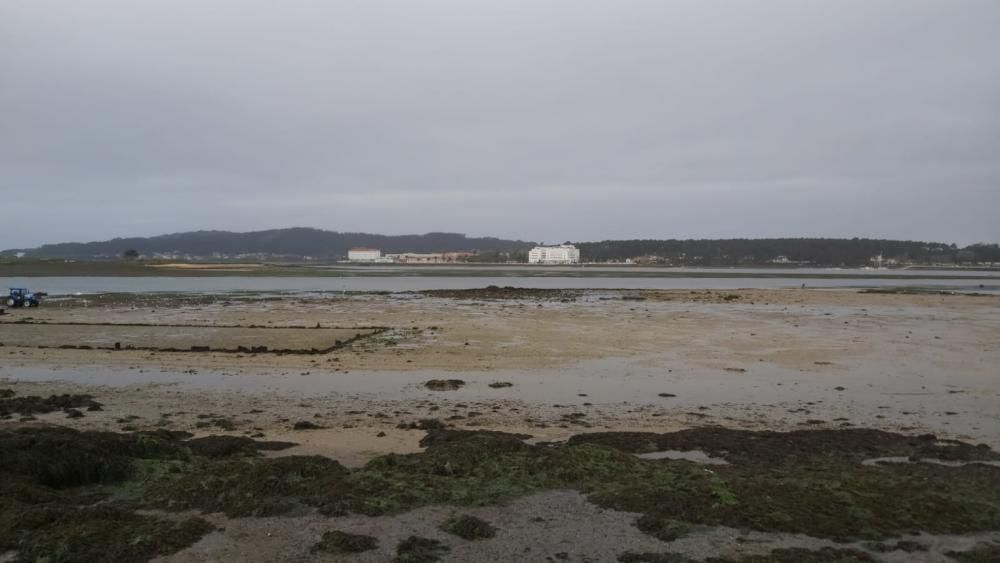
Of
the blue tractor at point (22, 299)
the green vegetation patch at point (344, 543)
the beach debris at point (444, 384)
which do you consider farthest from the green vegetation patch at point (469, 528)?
the blue tractor at point (22, 299)

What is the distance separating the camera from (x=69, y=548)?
198 inches

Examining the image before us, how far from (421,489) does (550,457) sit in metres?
1.59

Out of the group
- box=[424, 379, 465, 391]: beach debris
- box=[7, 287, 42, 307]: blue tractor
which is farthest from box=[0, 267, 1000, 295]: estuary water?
box=[424, 379, 465, 391]: beach debris

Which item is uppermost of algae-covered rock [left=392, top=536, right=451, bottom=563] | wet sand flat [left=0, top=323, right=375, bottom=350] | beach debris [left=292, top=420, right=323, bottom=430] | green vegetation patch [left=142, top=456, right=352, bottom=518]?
green vegetation patch [left=142, top=456, right=352, bottom=518]

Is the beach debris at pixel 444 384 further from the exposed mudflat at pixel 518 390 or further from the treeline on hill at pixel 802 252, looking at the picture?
the treeline on hill at pixel 802 252

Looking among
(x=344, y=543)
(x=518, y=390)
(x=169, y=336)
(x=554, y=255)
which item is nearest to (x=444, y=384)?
(x=518, y=390)

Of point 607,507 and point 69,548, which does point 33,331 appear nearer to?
point 69,548

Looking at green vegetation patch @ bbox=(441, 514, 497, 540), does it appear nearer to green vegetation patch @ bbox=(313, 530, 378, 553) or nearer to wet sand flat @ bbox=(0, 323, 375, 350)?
green vegetation patch @ bbox=(313, 530, 378, 553)

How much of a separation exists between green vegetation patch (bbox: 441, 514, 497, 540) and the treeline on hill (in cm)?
16501

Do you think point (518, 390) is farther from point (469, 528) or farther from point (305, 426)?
point (469, 528)

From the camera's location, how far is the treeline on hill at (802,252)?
6545 inches

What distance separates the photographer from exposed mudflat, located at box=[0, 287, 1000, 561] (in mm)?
5617

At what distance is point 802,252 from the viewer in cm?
17000

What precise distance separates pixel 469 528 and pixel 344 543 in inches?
39.9
